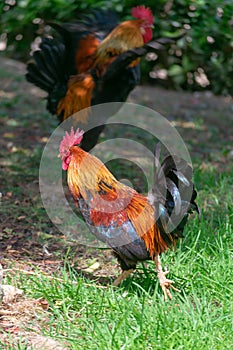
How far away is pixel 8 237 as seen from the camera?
184 inches

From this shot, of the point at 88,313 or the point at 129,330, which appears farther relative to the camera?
the point at 88,313

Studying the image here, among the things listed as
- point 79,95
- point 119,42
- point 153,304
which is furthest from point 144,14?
point 153,304

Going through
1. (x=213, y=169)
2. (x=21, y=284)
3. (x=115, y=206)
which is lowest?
(x=213, y=169)

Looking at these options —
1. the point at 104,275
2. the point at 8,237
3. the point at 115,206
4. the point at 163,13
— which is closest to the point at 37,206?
the point at 8,237

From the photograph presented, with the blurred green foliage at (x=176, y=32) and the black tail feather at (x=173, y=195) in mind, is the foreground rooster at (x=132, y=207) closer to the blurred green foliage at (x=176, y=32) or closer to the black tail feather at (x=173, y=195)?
the black tail feather at (x=173, y=195)

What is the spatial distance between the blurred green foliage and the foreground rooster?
333 centimetres

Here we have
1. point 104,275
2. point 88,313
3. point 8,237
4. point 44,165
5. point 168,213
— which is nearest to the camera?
point 88,313

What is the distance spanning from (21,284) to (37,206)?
1516mm

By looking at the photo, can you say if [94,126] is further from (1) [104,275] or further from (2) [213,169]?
(1) [104,275]

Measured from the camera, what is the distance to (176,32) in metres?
7.21

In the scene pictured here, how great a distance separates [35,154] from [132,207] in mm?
2978

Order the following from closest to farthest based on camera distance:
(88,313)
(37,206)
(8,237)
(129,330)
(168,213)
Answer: (129,330) < (88,313) < (168,213) < (8,237) < (37,206)

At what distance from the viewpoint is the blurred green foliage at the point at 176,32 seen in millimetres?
6969

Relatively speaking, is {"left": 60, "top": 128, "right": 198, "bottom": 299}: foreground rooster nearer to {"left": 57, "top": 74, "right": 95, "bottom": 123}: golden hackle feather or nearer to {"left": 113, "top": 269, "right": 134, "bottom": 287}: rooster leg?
{"left": 113, "top": 269, "right": 134, "bottom": 287}: rooster leg
